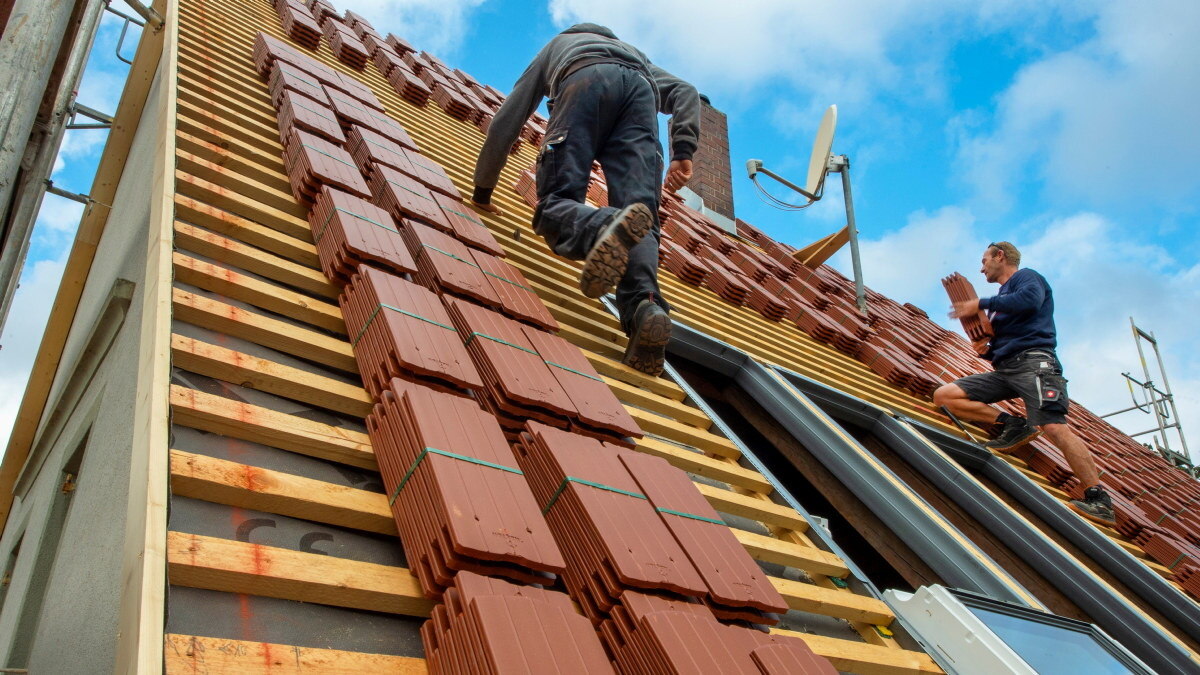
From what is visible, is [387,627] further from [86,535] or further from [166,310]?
[86,535]

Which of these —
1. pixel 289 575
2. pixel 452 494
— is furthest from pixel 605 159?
pixel 289 575

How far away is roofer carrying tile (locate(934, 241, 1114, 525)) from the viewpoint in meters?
→ 4.84

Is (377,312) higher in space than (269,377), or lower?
higher

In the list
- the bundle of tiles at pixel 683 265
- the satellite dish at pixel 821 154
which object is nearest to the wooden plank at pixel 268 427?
the bundle of tiles at pixel 683 265

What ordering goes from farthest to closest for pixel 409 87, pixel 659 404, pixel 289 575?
1. pixel 409 87
2. pixel 659 404
3. pixel 289 575

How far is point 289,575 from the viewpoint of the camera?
137 centimetres

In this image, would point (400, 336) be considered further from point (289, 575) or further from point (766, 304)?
point (766, 304)

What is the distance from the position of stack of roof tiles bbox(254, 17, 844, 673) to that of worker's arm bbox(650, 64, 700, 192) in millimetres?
1002

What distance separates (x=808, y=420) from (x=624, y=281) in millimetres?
1134

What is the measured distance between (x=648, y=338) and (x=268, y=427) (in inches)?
65.5

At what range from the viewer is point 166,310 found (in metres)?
1.74

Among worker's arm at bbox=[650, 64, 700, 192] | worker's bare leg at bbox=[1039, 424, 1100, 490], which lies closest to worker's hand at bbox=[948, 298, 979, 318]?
worker's bare leg at bbox=[1039, 424, 1100, 490]

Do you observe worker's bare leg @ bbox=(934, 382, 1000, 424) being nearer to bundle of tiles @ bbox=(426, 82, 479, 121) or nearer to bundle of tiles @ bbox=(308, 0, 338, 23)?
bundle of tiles @ bbox=(426, 82, 479, 121)

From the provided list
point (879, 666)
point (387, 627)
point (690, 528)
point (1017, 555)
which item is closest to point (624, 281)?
point (690, 528)
